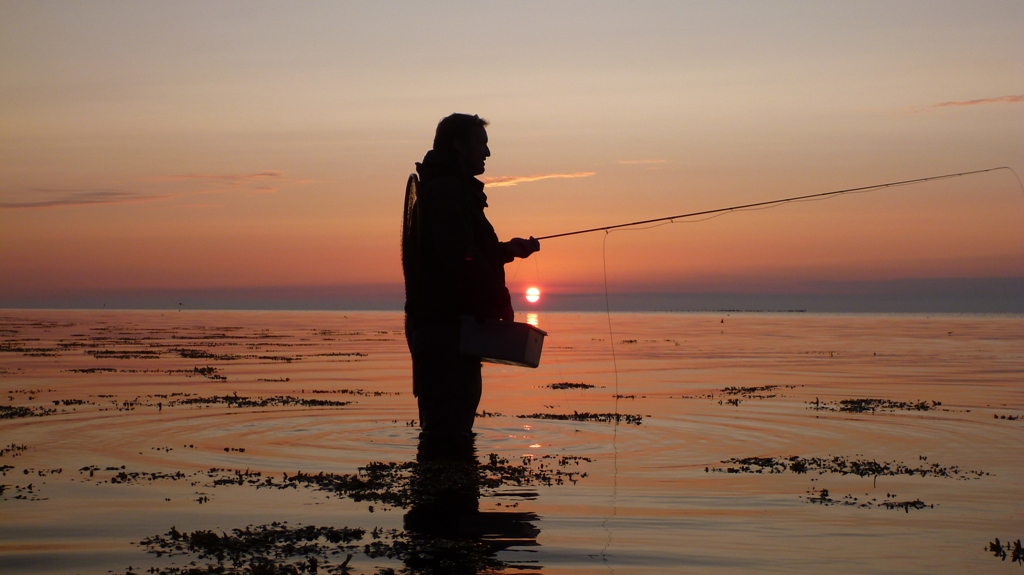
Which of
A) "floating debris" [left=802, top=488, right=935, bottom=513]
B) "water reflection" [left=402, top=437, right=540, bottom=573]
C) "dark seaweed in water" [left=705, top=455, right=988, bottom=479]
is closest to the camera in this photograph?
"water reflection" [left=402, top=437, right=540, bottom=573]

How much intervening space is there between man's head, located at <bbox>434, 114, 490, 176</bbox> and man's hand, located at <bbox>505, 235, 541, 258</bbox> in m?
0.71

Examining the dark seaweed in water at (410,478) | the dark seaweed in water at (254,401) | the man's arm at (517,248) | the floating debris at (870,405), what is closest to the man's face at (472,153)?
the man's arm at (517,248)

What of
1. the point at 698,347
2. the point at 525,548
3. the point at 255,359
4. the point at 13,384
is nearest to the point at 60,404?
the point at 13,384

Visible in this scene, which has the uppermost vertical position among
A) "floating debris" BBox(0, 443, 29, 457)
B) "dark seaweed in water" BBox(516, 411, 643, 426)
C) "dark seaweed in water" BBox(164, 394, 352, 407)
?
"dark seaweed in water" BBox(164, 394, 352, 407)

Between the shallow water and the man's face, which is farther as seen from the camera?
the man's face

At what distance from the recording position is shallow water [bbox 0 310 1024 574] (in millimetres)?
6098

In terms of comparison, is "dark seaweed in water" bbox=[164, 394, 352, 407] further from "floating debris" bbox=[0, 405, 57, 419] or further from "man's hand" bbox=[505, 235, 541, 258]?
"man's hand" bbox=[505, 235, 541, 258]

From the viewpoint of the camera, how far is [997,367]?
2714 centimetres

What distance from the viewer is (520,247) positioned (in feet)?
29.1

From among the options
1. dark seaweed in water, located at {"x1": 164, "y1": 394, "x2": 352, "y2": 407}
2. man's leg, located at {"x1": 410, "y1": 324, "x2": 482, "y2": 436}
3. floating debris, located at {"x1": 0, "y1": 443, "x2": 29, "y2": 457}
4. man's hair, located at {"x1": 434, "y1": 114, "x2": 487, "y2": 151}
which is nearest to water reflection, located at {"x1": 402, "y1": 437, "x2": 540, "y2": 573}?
man's leg, located at {"x1": 410, "y1": 324, "x2": 482, "y2": 436}

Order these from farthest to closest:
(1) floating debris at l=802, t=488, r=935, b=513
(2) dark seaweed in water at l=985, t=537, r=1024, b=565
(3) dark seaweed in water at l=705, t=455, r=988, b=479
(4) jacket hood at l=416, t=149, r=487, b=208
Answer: (3) dark seaweed in water at l=705, t=455, r=988, b=479, (4) jacket hood at l=416, t=149, r=487, b=208, (1) floating debris at l=802, t=488, r=935, b=513, (2) dark seaweed in water at l=985, t=537, r=1024, b=565

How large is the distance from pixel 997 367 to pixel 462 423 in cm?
2282

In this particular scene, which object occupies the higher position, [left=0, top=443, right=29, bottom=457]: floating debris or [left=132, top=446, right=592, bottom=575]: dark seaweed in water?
[left=0, top=443, right=29, bottom=457]: floating debris

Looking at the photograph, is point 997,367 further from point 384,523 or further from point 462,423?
point 384,523
